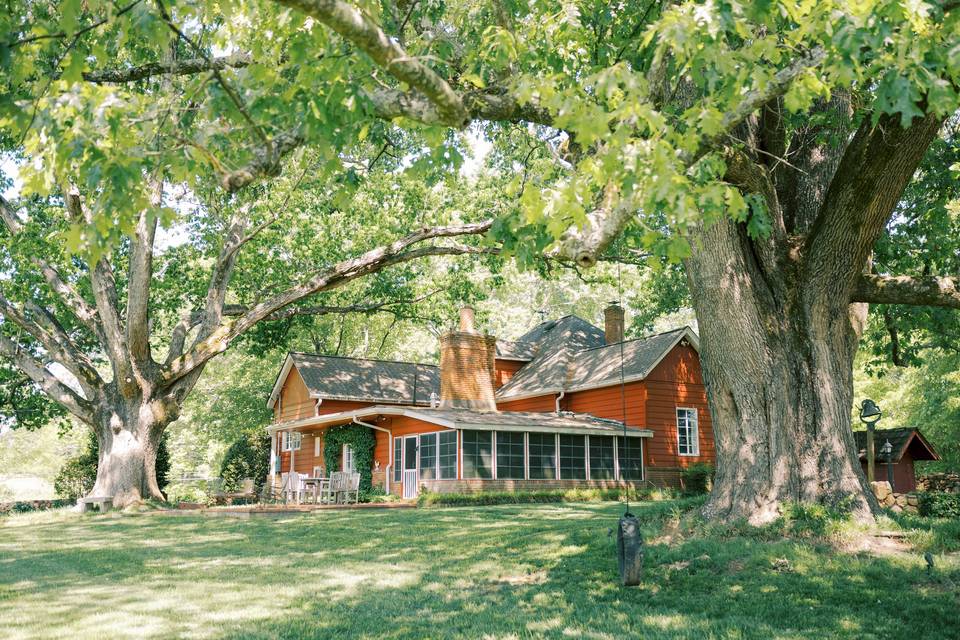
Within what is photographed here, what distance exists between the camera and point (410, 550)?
11.1 metres

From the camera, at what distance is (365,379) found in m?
31.6

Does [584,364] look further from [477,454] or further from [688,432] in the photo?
[477,454]

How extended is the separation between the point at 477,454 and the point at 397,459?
13.6 feet

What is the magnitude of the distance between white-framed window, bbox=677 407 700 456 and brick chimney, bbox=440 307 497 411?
682cm

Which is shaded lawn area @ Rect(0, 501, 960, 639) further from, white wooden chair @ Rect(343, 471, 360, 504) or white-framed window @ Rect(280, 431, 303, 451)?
white-framed window @ Rect(280, 431, 303, 451)

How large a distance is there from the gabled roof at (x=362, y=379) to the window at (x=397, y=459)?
4245 millimetres

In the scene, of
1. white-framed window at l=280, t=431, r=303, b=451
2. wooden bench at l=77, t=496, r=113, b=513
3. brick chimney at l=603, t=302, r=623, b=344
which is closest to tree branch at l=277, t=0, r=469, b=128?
wooden bench at l=77, t=496, r=113, b=513

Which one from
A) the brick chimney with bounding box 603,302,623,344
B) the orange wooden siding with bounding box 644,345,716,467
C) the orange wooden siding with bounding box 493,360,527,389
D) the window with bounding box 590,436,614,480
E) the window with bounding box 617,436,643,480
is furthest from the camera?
the orange wooden siding with bounding box 493,360,527,389

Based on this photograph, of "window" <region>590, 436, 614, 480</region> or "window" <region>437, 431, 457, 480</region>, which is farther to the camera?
"window" <region>590, 436, 614, 480</region>

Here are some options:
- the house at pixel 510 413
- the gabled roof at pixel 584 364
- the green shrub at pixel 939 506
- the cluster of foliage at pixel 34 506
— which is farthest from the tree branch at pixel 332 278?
the gabled roof at pixel 584 364

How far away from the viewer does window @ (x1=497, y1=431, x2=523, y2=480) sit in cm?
2406

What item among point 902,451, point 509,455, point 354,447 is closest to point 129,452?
point 354,447

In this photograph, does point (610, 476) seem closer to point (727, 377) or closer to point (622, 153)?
point (727, 377)

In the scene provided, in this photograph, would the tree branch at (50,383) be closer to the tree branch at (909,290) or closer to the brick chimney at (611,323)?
the tree branch at (909,290)
